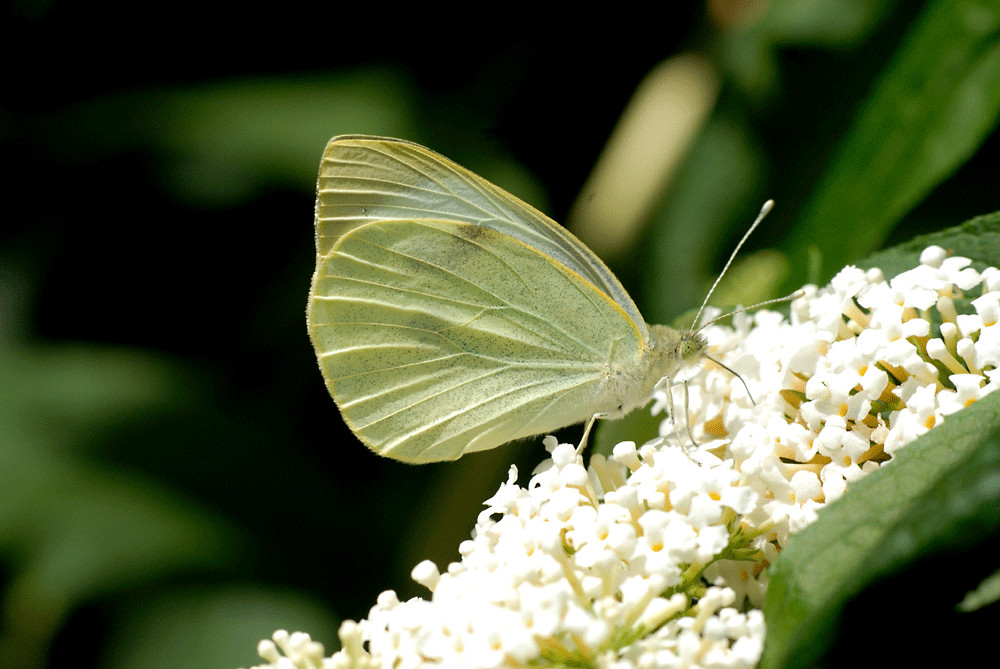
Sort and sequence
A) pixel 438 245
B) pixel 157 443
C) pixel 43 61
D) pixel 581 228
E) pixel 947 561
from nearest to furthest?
pixel 947 561, pixel 438 245, pixel 157 443, pixel 581 228, pixel 43 61

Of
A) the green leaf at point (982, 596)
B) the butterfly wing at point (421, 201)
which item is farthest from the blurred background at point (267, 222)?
the green leaf at point (982, 596)

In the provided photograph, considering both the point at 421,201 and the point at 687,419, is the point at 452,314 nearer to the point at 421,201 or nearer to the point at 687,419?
the point at 421,201

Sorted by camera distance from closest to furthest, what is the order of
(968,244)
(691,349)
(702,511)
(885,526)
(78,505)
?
(885,526) < (702,511) < (968,244) < (691,349) < (78,505)

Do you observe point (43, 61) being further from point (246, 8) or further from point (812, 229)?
point (812, 229)

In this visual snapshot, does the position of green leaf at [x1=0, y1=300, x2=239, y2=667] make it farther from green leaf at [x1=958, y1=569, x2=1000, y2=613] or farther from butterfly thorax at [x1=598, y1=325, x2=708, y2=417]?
green leaf at [x1=958, y1=569, x2=1000, y2=613]

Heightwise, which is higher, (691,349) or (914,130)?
(914,130)

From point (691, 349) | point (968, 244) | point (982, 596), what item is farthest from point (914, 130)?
point (982, 596)

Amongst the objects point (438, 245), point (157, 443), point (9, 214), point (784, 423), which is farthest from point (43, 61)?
point (784, 423)
